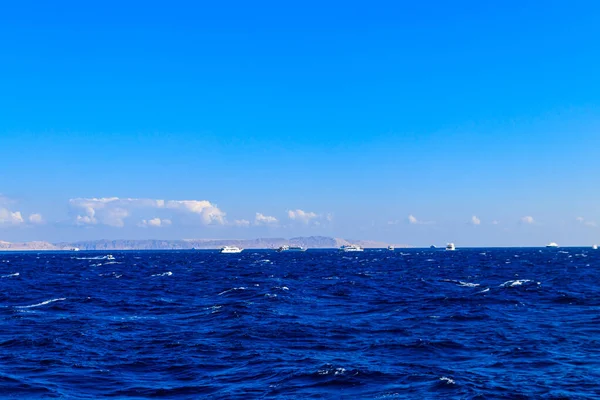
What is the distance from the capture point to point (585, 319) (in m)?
43.9

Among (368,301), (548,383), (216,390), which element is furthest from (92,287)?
(548,383)

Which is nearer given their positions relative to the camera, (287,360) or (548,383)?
(548,383)

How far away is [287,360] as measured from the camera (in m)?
30.2

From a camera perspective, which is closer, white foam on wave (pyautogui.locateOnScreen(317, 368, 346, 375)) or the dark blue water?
the dark blue water

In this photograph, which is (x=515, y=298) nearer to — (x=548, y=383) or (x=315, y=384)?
(x=548, y=383)

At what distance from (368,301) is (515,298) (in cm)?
1590

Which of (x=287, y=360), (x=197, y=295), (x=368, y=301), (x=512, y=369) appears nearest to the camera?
(x=512, y=369)

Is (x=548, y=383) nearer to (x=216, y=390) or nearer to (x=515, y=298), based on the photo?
(x=216, y=390)

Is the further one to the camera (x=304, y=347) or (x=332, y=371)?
(x=304, y=347)

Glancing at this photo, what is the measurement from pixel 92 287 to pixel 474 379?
2628 inches

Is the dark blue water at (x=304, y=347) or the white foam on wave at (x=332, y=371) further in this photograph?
the white foam on wave at (x=332, y=371)

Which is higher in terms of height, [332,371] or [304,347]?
[332,371]

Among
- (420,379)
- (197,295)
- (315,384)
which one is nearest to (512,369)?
(420,379)

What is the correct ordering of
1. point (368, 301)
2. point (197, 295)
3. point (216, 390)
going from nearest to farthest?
point (216, 390) < point (368, 301) < point (197, 295)
